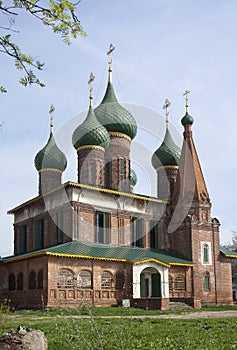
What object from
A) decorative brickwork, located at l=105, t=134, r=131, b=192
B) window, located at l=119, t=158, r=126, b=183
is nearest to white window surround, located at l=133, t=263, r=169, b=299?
decorative brickwork, located at l=105, t=134, r=131, b=192

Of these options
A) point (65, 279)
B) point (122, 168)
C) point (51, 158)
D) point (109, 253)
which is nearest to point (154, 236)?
point (122, 168)

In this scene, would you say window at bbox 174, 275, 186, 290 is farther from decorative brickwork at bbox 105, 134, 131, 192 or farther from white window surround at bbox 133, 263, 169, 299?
decorative brickwork at bbox 105, 134, 131, 192

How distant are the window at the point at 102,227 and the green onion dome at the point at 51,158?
Answer: 5.57m

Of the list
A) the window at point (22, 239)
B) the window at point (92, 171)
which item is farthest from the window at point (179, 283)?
the window at point (22, 239)

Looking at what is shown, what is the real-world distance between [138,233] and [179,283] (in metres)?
3.44

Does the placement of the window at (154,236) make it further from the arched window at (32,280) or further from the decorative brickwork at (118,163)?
the arched window at (32,280)

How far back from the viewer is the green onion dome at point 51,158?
93.7ft

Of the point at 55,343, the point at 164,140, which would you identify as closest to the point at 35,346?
the point at 55,343

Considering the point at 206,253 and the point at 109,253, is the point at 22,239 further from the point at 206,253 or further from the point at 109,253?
the point at 206,253

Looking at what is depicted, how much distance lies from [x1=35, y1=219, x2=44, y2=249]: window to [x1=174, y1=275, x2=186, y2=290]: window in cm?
746

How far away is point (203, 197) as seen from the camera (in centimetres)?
2689

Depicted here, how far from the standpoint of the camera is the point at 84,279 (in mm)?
21672

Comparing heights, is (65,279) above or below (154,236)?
below

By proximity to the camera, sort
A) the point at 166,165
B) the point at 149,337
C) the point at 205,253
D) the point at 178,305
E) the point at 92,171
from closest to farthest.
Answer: the point at 149,337
the point at 178,305
the point at 92,171
the point at 205,253
the point at 166,165
